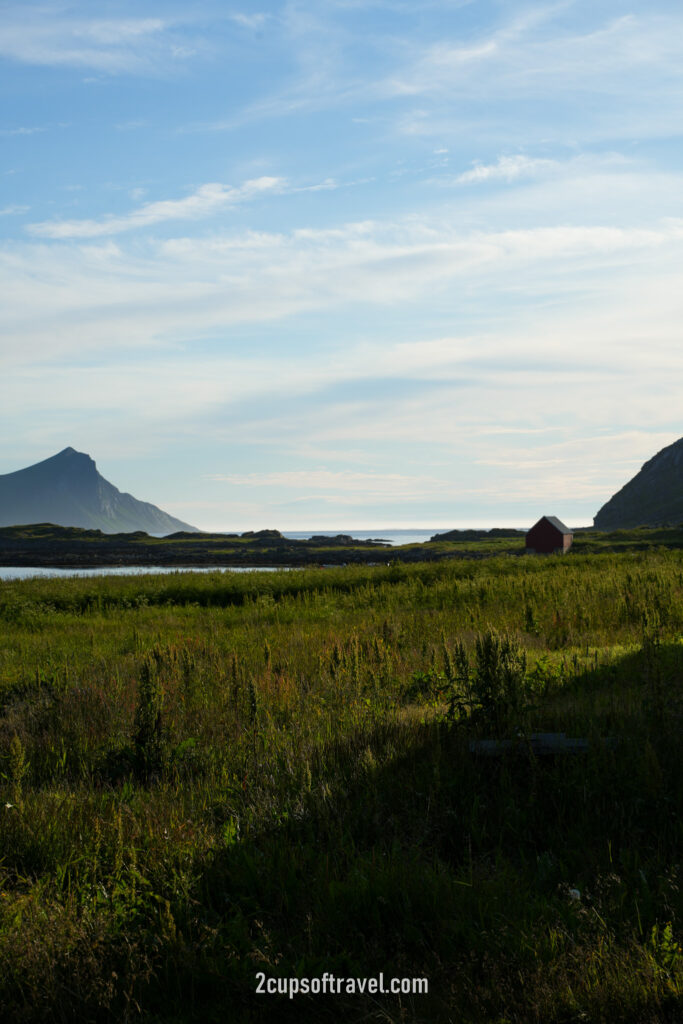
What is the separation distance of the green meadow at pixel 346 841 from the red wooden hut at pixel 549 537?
51.3m

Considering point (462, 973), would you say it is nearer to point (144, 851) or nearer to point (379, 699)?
point (144, 851)

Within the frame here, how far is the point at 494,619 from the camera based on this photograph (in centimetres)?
1338

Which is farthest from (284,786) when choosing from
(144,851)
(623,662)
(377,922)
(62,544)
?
(62,544)

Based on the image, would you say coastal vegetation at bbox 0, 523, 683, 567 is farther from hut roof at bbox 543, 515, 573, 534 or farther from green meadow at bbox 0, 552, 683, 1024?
green meadow at bbox 0, 552, 683, 1024

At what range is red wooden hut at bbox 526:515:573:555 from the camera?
5856 cm

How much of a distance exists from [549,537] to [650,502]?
5381 inches

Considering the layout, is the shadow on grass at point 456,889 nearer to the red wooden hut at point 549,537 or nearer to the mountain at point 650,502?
the red wooden hut at point 549,537

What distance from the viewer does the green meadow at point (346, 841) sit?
330 centimetres

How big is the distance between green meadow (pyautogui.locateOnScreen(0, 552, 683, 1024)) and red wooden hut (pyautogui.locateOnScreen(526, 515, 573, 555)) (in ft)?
168

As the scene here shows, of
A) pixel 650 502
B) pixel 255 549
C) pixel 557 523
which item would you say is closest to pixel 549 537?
pixel 557 523

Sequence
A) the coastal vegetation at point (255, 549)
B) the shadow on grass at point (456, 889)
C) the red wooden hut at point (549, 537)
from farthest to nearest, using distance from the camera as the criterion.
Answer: the coastal vegetation at point (255, 549), the red wooden hut at point (549, 537), the shadow on grass at point (456, 889)

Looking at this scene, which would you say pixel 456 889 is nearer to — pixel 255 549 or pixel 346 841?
pixel 346 841

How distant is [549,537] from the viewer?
5931cm

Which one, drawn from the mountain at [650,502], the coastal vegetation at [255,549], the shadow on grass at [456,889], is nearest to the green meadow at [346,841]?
the shadow on grass at [456,889]
